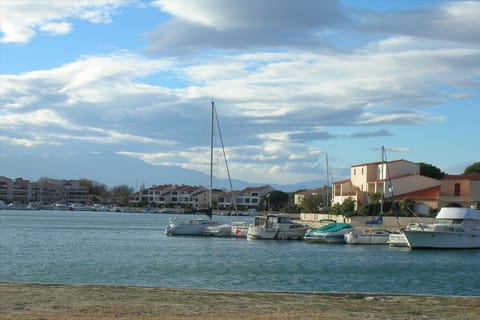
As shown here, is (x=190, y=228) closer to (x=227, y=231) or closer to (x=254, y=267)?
(x=227, y=231)

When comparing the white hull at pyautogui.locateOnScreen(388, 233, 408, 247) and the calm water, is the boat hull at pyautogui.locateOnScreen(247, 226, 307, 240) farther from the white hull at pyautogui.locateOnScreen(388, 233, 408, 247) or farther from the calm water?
the white hull at pyautogui.locateOnScreen(388, 233, 408, 247)

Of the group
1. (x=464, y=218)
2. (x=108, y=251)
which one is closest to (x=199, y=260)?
(x=108, y=251)

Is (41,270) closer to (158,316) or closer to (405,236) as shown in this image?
(158,316)

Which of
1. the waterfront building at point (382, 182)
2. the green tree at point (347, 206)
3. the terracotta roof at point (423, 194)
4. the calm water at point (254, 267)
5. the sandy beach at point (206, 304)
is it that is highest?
the waterfront building at point (382, 182)

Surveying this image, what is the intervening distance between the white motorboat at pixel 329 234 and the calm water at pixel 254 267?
3989 mm

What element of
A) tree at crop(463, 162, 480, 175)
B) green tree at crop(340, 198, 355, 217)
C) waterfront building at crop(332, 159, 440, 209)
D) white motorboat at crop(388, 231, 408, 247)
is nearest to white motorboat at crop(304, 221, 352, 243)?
white motorboat at crop(388, 231, 408, 247)

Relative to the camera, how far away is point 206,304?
59.5ft

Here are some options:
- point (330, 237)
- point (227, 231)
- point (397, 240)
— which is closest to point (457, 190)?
point (330, 237)

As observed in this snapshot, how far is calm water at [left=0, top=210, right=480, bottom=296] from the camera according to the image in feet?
105

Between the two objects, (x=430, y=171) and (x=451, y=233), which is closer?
(x=451, y=233)

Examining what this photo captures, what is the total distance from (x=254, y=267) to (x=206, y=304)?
22833 millimetres

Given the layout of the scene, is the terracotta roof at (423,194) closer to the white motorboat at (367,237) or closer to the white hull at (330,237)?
the white hull at (330,237)

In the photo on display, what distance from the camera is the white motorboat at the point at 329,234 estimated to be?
2645 inches

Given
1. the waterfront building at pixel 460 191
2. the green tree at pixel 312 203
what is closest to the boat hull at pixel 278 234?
the waterfront building at pixel 460 191
